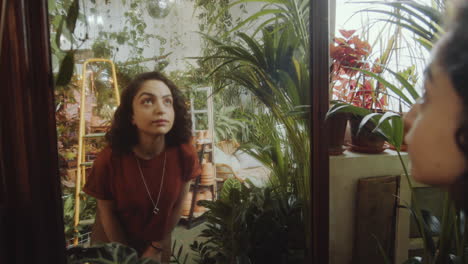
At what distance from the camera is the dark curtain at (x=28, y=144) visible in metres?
0.88

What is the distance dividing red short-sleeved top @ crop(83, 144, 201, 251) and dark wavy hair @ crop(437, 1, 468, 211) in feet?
2.57

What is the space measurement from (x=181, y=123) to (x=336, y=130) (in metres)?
0.56

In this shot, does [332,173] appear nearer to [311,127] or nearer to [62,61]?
[311,127]

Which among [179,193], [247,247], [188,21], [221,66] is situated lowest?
[247,247]

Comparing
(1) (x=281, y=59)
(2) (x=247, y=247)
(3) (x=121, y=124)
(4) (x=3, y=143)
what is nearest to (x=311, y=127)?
(1) (x=281, y=59)

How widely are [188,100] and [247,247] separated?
1.75 ft

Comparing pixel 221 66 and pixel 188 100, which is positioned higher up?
pixel 221 66

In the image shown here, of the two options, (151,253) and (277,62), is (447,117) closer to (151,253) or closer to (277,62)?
(277,62)

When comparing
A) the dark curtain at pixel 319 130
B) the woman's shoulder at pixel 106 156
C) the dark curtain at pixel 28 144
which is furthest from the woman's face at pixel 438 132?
the dark curtain at pixel 28 144

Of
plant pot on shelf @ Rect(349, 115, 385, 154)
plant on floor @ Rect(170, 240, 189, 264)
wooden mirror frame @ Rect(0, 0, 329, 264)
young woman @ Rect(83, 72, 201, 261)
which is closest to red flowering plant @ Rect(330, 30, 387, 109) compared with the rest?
plant pot on shelf @ Rect(349, 115, 385, 154)

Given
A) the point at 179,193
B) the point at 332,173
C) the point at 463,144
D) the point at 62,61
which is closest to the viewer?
the point at 463,144

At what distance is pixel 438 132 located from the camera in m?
0.30

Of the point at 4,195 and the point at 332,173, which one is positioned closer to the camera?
the point at 4,195

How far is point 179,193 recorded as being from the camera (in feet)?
3.24
